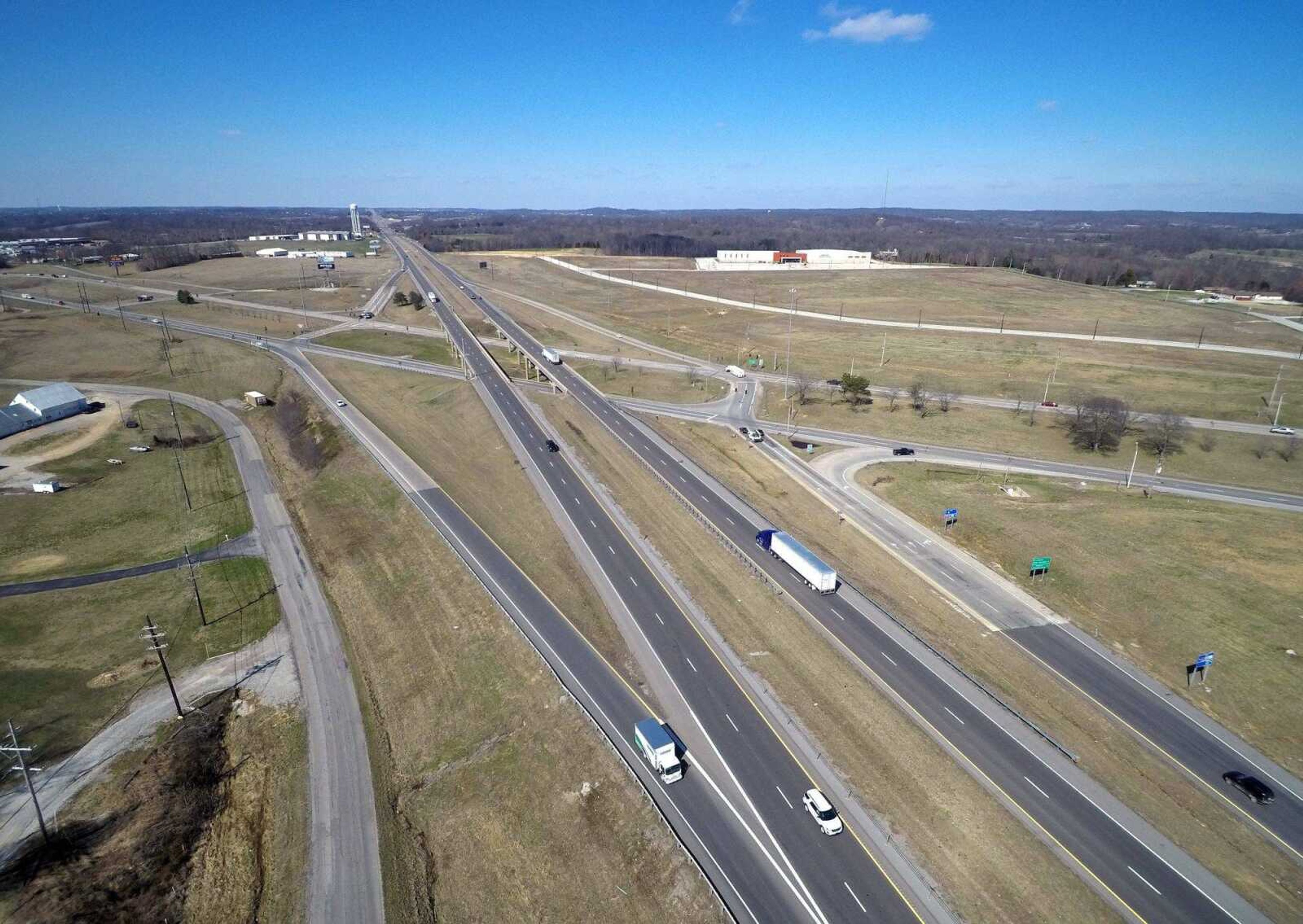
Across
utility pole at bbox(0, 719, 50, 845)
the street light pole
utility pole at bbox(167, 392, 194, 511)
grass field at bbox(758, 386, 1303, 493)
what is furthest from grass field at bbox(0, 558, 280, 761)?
the street light pole

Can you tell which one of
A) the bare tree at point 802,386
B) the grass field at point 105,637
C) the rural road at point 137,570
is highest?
the bare tree at point 802,386

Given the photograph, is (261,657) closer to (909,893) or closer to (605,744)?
(605,744)

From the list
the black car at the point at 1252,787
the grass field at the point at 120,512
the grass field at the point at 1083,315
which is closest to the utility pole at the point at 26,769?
the grass field at the point at 120,512

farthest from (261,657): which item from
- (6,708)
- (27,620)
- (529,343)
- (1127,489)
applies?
(529,343)

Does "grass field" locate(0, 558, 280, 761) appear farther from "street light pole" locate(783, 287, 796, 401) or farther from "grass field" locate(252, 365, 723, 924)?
Result: "street light pole" locate(783, 287, 796, 401)

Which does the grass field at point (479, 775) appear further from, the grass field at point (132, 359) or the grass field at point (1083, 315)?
the grass field at point (1083, 315)

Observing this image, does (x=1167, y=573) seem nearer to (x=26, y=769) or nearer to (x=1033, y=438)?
(x=1033, y=438)

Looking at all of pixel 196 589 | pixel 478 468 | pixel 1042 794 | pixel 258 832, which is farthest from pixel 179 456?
pixel 1042 794
